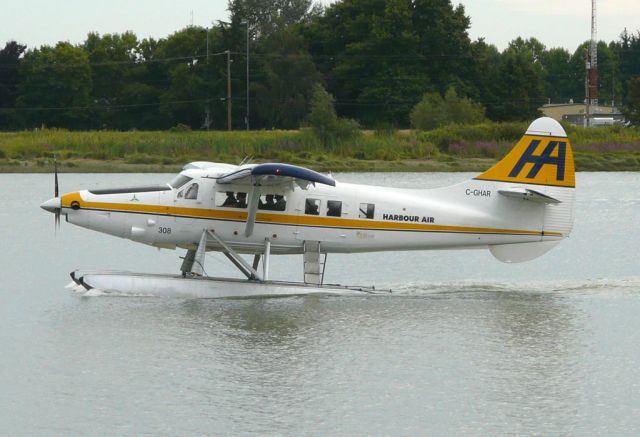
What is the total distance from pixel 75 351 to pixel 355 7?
190ft

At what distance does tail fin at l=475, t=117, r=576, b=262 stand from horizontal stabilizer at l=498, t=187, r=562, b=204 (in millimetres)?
30

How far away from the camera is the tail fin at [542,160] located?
17.0 meters

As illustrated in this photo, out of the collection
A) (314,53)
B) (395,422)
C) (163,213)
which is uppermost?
(314,53)

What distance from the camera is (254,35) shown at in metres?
80.1

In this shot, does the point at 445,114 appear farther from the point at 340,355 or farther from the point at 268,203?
the point at 340,355

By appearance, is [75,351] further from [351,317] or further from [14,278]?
[14,278]

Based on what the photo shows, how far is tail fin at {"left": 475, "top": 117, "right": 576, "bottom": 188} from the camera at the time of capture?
17.0 metres

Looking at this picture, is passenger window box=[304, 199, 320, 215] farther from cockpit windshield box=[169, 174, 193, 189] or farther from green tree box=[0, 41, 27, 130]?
green tree box=[0, 41, 27, 130]

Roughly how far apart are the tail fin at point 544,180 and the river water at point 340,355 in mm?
816

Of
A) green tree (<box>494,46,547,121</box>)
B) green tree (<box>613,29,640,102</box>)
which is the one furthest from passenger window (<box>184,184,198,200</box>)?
green tree (<box>613,29,640,102</box>)

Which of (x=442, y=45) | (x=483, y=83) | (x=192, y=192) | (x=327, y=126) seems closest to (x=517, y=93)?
(x=483, y=83)

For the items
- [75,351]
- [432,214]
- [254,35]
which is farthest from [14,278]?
[254,35]

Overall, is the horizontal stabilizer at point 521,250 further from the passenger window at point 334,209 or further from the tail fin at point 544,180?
the passenger window at point 334,209

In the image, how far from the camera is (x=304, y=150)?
43438 mm
